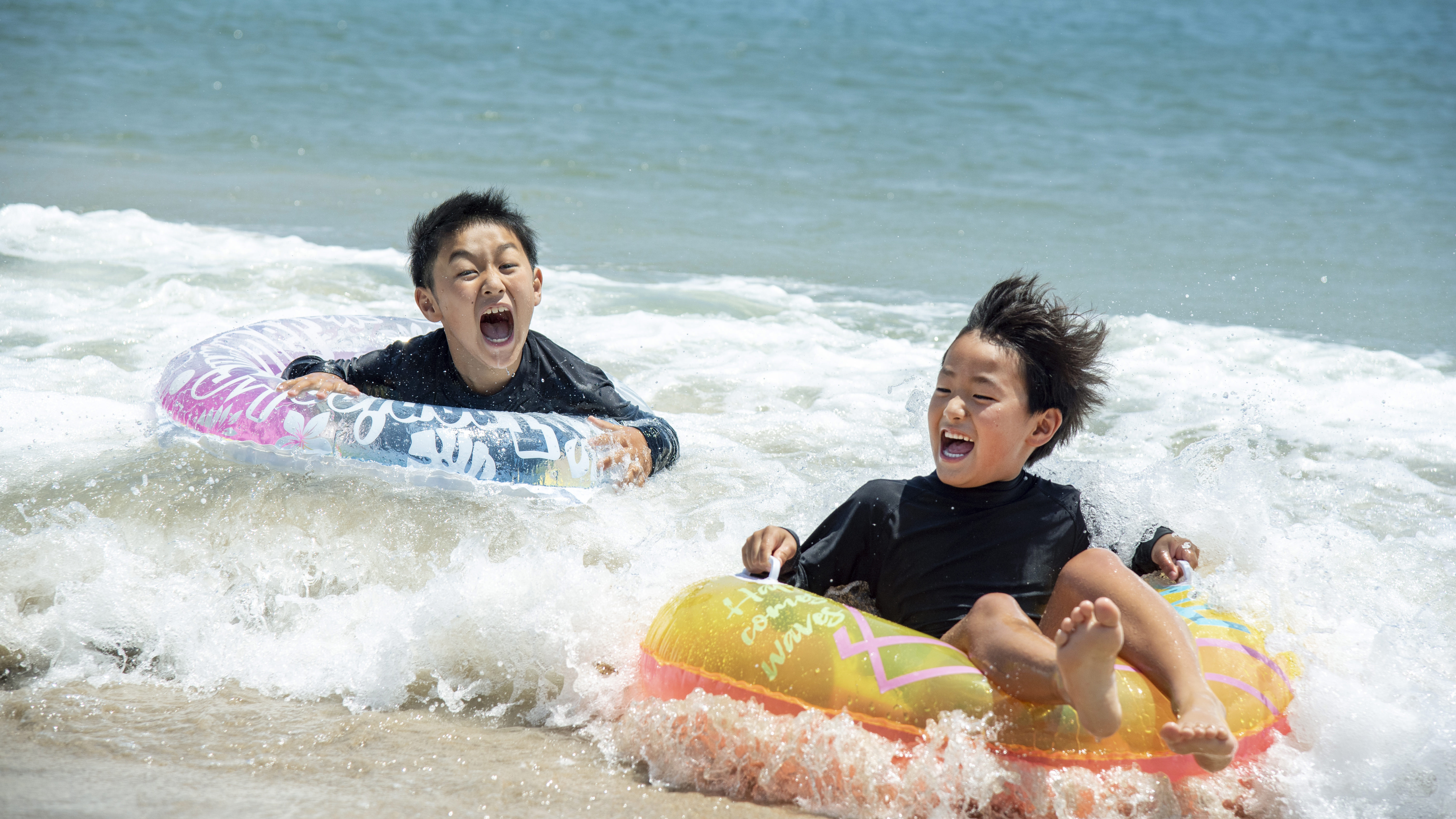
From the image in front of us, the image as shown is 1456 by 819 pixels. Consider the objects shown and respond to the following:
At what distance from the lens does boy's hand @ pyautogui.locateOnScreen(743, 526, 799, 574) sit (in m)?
3.10

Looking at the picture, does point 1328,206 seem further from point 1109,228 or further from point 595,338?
point 595,338

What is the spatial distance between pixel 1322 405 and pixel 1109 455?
1.58m

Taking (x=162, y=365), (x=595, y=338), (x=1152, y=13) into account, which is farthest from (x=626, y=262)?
(x=1152, y=13)

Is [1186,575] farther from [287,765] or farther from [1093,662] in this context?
[287,765]

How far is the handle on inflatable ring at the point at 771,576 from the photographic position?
3016mm

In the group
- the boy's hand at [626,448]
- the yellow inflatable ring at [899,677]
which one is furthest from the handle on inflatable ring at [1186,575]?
the boy's hand at [626,448]

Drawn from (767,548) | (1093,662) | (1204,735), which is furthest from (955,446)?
(1204,735)

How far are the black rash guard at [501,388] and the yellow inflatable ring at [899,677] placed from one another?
1850 millimetres

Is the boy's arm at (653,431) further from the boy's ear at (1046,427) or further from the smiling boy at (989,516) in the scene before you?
the boy's ear at (1046,427)

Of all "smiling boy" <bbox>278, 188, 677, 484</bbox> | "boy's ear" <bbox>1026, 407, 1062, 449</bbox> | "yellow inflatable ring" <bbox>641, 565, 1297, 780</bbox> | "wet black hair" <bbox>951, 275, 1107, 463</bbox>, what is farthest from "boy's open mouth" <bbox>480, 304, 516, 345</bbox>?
"boy's ear" <bbox>1026, 407, 1062, 449</bbox>

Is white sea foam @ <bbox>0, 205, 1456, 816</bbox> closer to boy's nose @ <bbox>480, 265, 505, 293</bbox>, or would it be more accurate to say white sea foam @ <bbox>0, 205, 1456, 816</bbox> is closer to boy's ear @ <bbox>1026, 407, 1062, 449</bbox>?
boy's ear @ <bbox>1026, 407, 1062, 449</bbox>

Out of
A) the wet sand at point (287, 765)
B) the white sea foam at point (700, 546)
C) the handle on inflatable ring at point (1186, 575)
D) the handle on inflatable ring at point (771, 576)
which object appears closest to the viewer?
the wet sand at point (287, 765)

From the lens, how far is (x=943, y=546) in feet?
10.2

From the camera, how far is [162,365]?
612 centimetres
